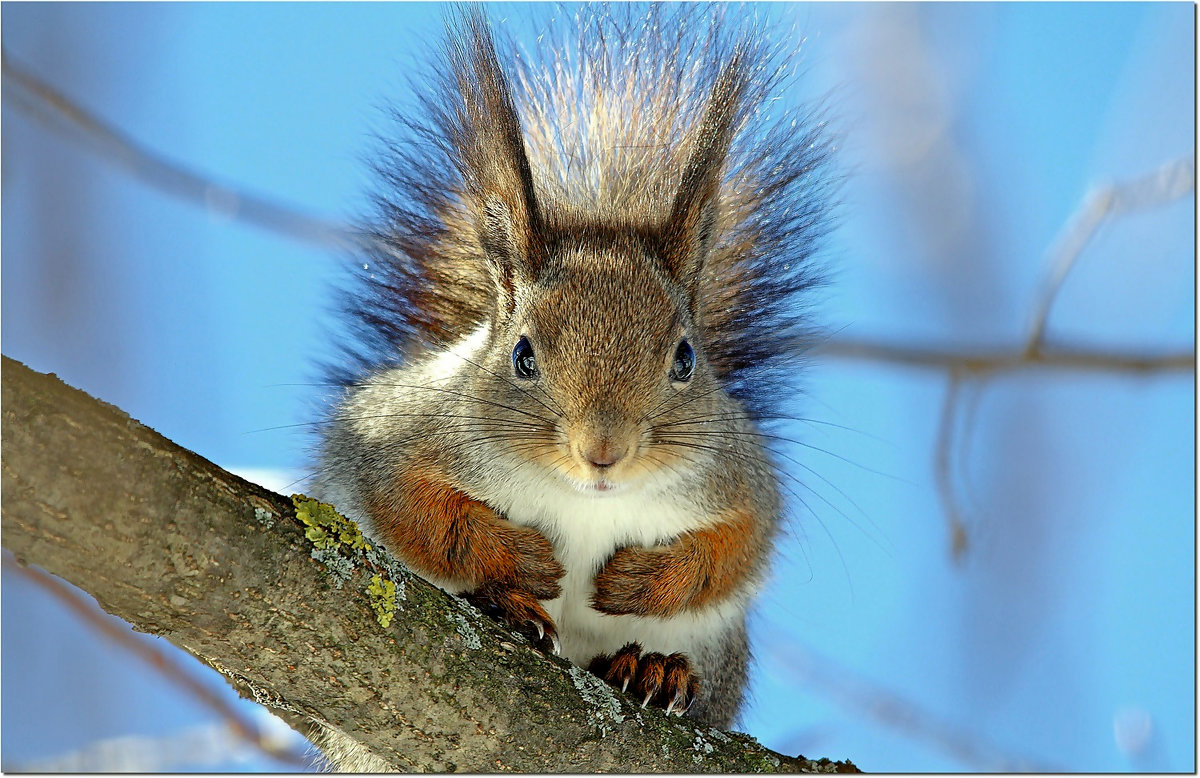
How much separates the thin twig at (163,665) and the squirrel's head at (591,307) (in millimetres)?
1048

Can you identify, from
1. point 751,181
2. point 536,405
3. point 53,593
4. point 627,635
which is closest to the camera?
point 53,593

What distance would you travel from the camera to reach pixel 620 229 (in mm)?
3059

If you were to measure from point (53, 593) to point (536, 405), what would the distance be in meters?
1.16

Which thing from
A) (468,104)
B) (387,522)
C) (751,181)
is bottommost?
(387,522)

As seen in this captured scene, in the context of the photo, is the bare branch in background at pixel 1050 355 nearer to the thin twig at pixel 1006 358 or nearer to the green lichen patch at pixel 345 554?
the thin twig at pixel 1006 358

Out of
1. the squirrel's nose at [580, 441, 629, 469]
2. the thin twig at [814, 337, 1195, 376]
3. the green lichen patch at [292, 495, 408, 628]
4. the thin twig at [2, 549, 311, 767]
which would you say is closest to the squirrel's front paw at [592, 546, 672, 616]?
the squirrel's nose at [580, 441, 629, 469]

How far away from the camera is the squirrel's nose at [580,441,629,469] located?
94.3 inches

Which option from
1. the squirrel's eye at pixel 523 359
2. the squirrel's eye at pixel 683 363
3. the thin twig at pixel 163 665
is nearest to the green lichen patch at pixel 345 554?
the thin twig at pixel 163 665

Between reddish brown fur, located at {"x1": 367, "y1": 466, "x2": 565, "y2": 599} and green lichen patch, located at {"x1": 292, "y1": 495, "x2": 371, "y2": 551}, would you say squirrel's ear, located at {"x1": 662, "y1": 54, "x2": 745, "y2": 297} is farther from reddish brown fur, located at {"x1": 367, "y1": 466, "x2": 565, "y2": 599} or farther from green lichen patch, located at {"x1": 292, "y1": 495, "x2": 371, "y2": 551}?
green lichen patch, located at {"x1": 292, "y1": 495, "x2": 371, "y2": 551}

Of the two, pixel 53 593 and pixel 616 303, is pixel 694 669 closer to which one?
pixel 616 303

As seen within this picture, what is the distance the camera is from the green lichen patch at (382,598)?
6.33ft

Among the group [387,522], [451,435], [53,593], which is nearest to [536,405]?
[451,435]

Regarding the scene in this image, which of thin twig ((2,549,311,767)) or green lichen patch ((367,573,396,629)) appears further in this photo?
thin twig ((2,549,311,767))

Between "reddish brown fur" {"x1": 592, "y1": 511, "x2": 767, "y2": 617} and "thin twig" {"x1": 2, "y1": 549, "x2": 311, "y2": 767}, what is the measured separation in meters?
1.09
